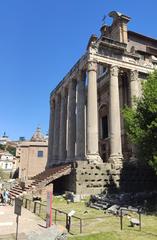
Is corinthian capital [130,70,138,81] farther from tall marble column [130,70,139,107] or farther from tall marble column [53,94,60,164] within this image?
tall marble column [53,94,60,164]

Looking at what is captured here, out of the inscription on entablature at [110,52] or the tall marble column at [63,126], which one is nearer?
the inscription on entablature at [110,52]

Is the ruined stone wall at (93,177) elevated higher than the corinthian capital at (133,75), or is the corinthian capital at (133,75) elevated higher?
the corinthian capital at (133,75)

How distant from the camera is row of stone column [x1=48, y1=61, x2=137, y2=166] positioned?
27.6m

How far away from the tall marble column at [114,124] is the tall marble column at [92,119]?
78.5 inches

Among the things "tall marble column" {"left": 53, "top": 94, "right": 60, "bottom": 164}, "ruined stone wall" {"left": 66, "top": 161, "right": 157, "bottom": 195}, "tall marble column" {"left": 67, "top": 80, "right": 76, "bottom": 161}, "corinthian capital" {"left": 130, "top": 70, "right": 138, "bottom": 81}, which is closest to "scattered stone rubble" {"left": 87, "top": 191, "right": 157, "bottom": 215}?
"ruined stone wall" {"left": 66, "top": 161, "right": 157, "bottom": 195}

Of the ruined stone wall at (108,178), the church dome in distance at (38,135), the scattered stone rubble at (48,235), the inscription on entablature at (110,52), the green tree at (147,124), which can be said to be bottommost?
the scattered stone rubble at (48,235)

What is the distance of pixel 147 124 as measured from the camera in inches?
803

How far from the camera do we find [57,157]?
3962cm

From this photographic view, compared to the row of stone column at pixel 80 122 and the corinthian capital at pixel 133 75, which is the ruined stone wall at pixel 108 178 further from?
the corinthian capital at pixel 133 75

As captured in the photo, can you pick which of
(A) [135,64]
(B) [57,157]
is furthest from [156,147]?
(B) [57,157]

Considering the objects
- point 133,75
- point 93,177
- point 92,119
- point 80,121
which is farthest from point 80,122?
point 133,75

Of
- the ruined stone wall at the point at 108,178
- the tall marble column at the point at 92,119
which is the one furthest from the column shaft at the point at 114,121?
the tall marble column at the point at 92,119

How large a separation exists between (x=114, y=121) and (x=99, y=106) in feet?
40.1

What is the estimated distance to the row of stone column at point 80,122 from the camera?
27578 mm
